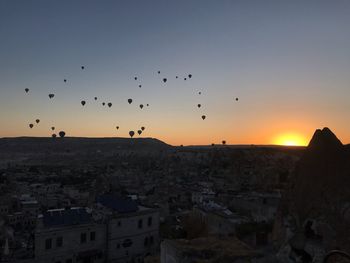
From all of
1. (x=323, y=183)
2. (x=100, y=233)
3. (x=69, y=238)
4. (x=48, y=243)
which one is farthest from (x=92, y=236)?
(x=323, y=183)

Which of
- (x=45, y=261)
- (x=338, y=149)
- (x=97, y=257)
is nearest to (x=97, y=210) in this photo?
(x=97, y=257)

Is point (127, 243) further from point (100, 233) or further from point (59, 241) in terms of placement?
point (59, 241)

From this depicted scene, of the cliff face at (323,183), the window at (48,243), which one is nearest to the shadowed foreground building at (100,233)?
the window at (48,243)

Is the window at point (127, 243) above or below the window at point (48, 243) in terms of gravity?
below

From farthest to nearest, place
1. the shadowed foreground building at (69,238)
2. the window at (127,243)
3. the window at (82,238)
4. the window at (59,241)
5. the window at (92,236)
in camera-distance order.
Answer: the window at (127,243) → the window at (92,236) → the window at (82,238) → the window at (59,241) → the shadowed foreground building at (69,238)

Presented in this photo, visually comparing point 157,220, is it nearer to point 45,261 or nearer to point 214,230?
point 214,230

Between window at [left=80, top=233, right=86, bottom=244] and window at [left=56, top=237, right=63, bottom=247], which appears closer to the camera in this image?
window at [left=56, top=237, right=63, bottom=247]

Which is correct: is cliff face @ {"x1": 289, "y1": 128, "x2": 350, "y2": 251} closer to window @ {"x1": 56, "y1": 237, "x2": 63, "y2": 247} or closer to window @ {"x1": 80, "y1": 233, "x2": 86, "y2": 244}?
window @ {"x1": 56, "y1": 237, "x2": 63, "y2": 247}

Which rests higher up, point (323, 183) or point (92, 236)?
point (323, 183)

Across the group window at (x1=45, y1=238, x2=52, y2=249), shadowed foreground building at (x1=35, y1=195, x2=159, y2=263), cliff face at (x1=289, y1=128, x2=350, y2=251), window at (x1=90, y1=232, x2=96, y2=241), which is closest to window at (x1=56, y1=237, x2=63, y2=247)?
shadowed foreground building at (x1=35, y1=195, x2=159, y2=263)

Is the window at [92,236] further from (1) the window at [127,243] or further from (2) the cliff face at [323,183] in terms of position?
(2) the cliff face at [323,183]

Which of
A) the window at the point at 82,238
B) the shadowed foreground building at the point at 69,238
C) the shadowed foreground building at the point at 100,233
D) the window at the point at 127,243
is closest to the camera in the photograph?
the shadowed foreground building at the point at 69,238
